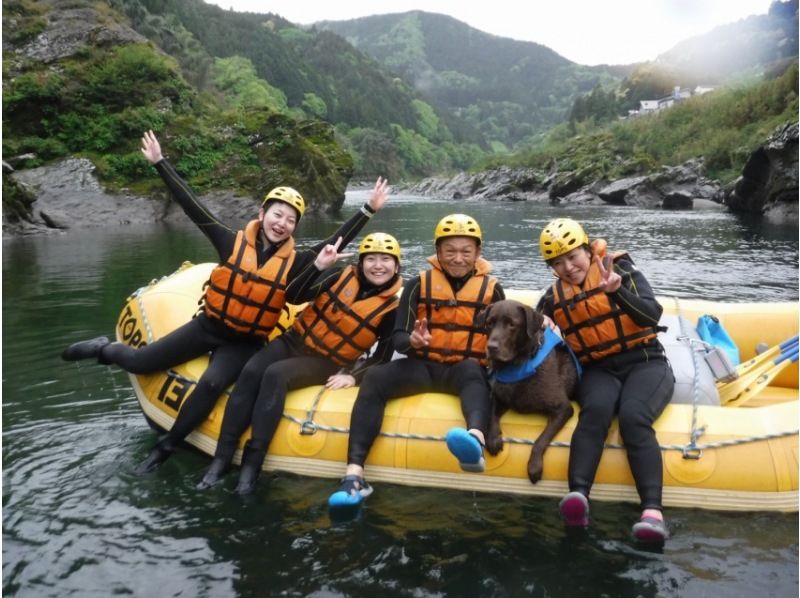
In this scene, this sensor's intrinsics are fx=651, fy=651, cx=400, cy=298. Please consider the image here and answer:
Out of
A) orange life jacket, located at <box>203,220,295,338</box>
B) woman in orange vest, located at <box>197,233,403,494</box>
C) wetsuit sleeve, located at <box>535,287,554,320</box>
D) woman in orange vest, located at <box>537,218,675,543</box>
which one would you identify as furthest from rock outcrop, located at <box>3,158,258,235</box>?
woman in orange vest, located at <box>537,218,675,543</box>

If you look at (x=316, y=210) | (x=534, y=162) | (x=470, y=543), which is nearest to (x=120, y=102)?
(x=316, y=210)

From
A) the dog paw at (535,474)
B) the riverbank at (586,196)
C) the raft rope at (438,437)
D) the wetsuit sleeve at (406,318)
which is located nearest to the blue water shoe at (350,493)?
the raft rope at (438,437)

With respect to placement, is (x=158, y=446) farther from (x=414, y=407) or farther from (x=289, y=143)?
(x=289, y=143)

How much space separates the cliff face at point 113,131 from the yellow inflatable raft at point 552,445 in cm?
2069

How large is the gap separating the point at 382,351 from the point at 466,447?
151cm

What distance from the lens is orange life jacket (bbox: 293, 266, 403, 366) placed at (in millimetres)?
4816

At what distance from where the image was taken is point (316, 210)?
102 ft

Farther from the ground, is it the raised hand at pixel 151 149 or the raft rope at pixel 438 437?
the raised hand at pixel 151 149

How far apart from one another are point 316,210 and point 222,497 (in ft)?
90.5

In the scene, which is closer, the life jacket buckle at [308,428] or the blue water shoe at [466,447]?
the blue water shoe at [466,447]

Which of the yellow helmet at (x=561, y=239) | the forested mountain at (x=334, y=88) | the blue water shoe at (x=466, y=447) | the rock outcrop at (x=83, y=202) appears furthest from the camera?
the forested mountain at (x=334, y=88)


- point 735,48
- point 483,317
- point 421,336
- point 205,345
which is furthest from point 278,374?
point 735,48

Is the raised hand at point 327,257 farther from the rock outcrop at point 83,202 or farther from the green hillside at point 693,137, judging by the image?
the green hillside at point 693,137

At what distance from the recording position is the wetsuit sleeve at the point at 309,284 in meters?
4.83
